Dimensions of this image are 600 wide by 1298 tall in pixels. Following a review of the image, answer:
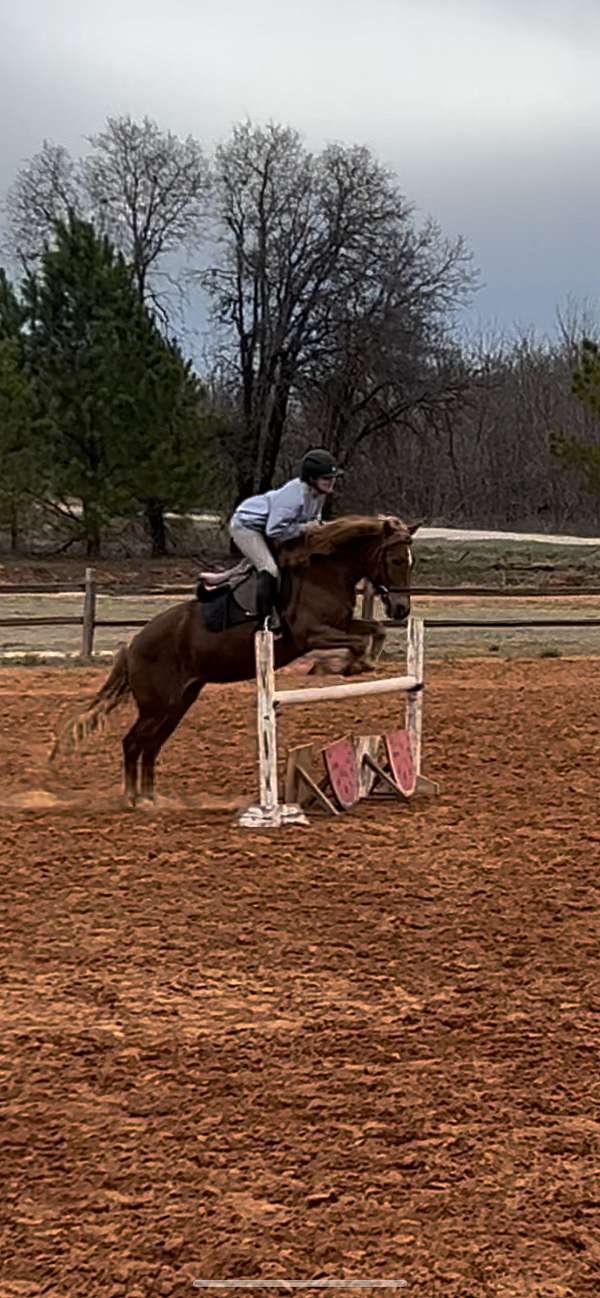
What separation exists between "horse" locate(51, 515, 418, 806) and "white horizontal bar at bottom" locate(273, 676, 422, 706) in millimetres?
140

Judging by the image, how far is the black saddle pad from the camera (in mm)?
8383

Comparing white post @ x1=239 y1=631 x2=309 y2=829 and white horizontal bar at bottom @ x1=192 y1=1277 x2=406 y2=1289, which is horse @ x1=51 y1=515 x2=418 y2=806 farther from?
white horizontal bar at bottom @ x1=192 y1=1277 x2=406 y2=1289

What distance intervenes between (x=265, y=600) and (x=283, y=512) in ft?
1.89

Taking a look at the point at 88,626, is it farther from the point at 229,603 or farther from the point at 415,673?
the point at 415,673

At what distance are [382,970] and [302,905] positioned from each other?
0.98 m

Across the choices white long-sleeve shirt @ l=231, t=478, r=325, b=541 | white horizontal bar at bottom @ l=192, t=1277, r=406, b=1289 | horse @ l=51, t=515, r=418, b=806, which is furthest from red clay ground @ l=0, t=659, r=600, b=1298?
white long-sleeve shirt @ l=231, t=478, r=325, b=541

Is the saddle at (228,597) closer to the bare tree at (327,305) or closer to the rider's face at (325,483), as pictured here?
the rider's face at (325,483)

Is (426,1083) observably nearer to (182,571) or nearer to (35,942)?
(35,942)

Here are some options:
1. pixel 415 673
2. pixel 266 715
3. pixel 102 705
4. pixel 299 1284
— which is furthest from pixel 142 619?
pixel 299 1284

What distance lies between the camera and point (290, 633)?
834cm

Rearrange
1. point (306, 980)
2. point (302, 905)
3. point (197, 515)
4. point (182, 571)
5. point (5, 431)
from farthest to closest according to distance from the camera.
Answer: point (197, 515) < point (182, 571) < point (5, 431) < point (302, 905) < point (306, 980)

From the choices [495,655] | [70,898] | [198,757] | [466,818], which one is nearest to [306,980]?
[70,898]

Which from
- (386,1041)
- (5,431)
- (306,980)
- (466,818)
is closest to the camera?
(386,1041)

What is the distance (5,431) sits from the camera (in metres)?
33.0
